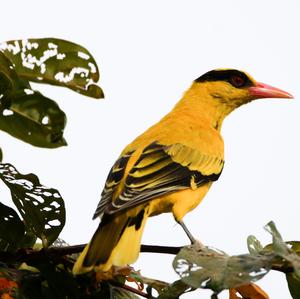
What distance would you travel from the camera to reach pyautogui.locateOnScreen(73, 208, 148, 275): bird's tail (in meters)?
2.33

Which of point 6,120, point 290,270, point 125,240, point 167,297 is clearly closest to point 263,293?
point 290,270

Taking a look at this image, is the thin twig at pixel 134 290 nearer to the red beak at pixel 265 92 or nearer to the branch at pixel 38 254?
the branch at pixel 38 254

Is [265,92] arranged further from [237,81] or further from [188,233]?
[188,233]

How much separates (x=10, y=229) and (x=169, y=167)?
1.44 m

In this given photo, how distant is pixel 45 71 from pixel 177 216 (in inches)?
53.8

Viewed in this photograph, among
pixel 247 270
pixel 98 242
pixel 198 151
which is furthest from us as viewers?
pixel 198 151

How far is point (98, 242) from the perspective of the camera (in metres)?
2.71

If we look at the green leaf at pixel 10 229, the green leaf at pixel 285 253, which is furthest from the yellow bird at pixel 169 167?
the green leaf at pixel 285 253

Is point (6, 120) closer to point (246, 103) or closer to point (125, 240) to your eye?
point (125, 240)

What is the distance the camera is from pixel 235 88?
17.0ft

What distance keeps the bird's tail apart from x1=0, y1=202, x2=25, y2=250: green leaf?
0.77 ft

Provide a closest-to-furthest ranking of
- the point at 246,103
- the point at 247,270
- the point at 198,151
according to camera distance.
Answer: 1. the point at 247,270
2. the point at 198,151
3. the point at 246,103

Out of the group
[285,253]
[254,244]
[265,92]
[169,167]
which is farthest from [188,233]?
[265,92]

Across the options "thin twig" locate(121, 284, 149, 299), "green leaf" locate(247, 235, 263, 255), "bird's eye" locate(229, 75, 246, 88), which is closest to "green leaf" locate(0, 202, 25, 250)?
"thin twig" locate(121, 284, 149, 299)
